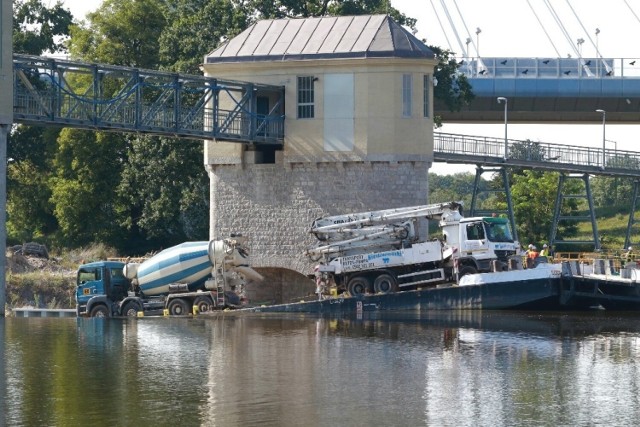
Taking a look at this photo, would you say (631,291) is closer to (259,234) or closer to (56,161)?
(259,234)

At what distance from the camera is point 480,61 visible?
363ft

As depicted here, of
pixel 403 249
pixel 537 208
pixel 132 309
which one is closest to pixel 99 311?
pixel 132 309

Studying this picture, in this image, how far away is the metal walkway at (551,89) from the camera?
108 meters

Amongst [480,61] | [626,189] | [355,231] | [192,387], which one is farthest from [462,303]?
[626,189]

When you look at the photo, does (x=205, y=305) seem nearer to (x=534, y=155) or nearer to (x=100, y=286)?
(x=100, y=286)

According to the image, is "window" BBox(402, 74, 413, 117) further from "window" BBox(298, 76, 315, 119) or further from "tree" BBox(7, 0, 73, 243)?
"tree" BBox(7, 0, 73, 243)

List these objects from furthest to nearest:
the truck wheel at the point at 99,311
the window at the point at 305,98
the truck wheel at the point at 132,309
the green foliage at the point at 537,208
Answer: the green foliage at the point at 537,208
the window at the point at 305,98
the truck wheel at the point at 99,311
the truck wheel at the point at 132,309

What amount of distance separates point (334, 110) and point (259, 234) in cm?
626

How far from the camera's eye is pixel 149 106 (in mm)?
64062

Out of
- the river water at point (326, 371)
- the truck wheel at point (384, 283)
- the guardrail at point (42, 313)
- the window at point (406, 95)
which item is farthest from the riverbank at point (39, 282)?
the window at point (406, 95)

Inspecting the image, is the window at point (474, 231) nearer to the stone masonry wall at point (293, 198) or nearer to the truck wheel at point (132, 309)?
the stone masonry wall at point (293, 198)

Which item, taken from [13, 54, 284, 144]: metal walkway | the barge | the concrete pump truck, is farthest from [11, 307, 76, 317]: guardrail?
the barge

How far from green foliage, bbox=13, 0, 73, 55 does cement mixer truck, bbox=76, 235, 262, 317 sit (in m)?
32.3

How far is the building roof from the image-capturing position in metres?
64.1
